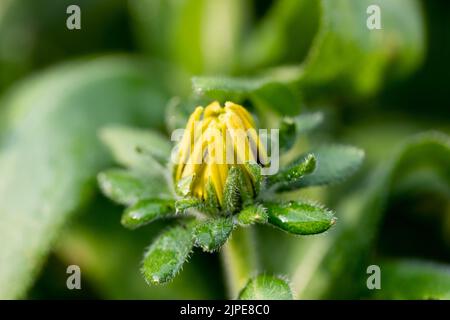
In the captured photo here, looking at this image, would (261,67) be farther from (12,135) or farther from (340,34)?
(12,135)

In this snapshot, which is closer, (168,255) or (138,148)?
(168,255)

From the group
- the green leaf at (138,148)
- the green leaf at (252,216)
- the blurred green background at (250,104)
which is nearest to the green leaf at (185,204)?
the green leaf at (252,216)

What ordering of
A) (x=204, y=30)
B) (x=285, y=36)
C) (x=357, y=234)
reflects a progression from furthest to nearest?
(x=204, y=30) < (x=285, y=36) < (x=357, y=234)

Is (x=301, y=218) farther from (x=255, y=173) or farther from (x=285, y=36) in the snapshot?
(x=285, y=36)

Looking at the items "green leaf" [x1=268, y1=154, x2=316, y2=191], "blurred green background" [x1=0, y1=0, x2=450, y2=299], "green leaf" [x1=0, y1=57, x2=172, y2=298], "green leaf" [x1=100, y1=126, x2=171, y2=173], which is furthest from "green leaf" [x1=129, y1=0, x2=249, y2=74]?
"green leaf" [x1=268, y1=154, x2=316, y2=191]

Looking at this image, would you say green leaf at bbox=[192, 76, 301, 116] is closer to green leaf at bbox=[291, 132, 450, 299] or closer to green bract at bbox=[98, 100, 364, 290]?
green bract at bbox=[98, 100, 364, 290]

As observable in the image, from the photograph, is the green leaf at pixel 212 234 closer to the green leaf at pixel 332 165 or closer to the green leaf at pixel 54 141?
the green leaf at pixel 332 165

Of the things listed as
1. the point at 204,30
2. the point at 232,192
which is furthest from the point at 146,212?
the point at 204,30
